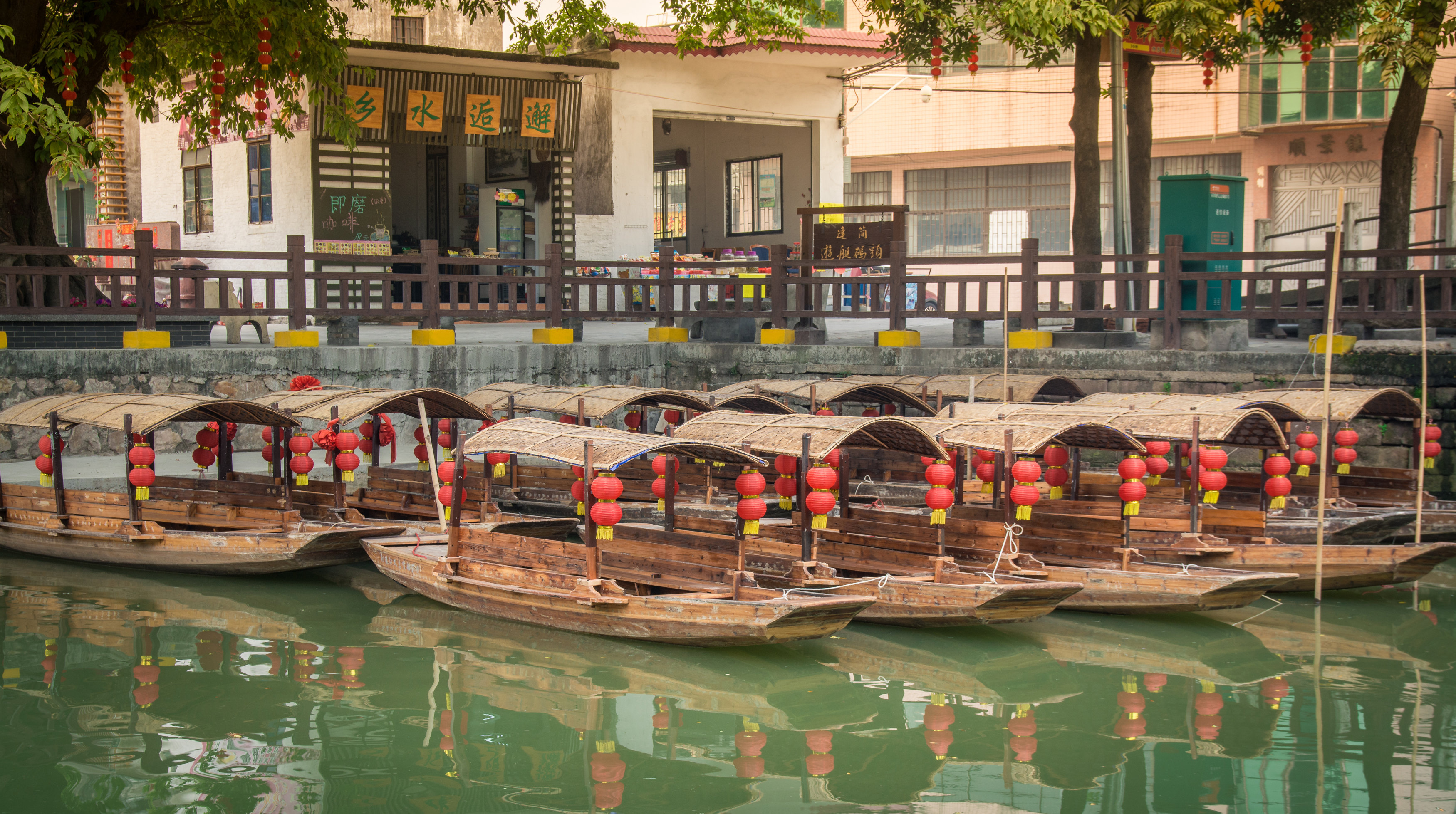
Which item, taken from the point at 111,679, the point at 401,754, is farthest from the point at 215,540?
the point at 401,754

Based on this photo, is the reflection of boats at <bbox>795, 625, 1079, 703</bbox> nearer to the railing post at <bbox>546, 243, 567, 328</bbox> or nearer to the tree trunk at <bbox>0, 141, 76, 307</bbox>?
the railing post at <bbox>546, 243, 567, 328</bbox>

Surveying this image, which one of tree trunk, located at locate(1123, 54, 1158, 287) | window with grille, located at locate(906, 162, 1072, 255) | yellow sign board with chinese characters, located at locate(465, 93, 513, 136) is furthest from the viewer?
window with grille, located at locate(906, 162, 1072, 255)

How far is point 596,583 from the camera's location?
8.84 metres

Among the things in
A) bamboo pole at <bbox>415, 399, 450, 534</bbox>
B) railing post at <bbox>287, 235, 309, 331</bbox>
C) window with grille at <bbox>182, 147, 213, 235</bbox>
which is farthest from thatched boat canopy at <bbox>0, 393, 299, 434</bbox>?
window with grille at <bbox>182, 147, 213, 235</bbox>

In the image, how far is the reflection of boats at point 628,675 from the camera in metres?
7.86

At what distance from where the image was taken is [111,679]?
822 cm

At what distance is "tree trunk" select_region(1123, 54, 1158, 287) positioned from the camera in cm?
1680

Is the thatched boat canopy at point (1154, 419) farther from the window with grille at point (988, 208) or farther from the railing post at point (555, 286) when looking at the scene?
the window with grille at point (988, 208)

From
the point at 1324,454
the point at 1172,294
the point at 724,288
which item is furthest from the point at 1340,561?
the point at 724,288

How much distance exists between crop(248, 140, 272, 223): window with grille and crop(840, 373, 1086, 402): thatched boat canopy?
1094 cm

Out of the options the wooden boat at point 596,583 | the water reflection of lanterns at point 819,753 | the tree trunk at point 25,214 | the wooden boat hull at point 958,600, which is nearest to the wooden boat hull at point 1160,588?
the wooden boat hull at point 958,600

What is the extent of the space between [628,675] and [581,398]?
13.3 feet

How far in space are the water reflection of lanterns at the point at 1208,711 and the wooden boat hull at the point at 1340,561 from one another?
1.74 m

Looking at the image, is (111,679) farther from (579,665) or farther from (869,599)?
(869,599)
